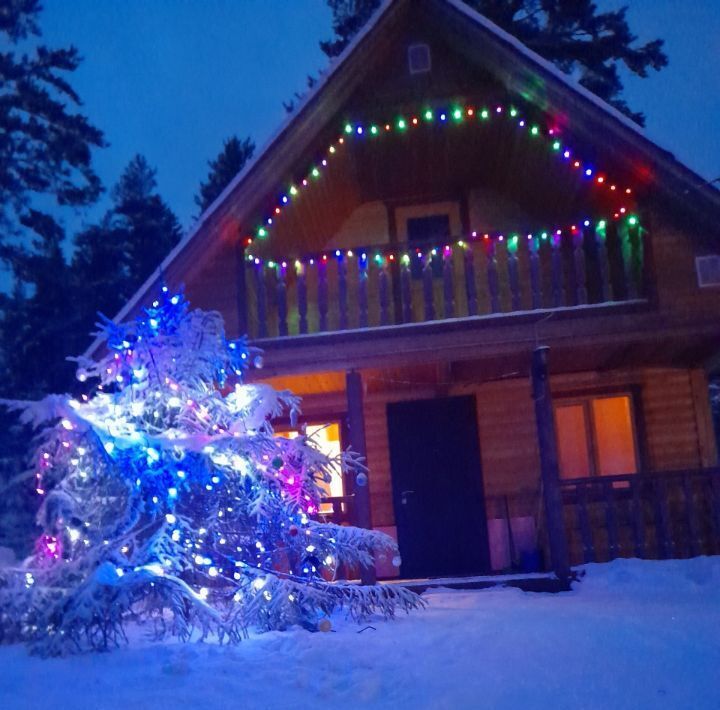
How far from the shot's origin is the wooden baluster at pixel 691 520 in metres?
9.87

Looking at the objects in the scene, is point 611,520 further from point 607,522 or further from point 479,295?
point 479,295

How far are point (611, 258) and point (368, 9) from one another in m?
17.8

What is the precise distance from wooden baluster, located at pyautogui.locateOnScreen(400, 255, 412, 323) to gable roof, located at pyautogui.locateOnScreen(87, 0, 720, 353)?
1.83m

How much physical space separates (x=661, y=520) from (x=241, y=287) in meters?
5.71

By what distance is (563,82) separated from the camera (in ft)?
31.8

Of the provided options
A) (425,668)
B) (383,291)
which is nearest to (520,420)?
(383,291)

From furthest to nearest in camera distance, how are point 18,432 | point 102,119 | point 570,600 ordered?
point 102,119 < point 18,432 < point 570,600

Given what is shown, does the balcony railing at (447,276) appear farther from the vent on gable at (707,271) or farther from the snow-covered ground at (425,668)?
the snow-covered ground at (425,668)

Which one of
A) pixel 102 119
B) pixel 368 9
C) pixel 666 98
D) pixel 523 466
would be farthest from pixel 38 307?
pixel 102 119

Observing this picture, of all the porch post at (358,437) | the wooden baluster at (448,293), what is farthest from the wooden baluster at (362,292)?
the wooden baluster at (448,293)

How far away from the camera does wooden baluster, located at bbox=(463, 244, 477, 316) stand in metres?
9.84

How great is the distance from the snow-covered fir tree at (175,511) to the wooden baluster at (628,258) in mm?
4177

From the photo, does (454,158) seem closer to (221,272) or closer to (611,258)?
(611,258)

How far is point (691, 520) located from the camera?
994 centimetres
